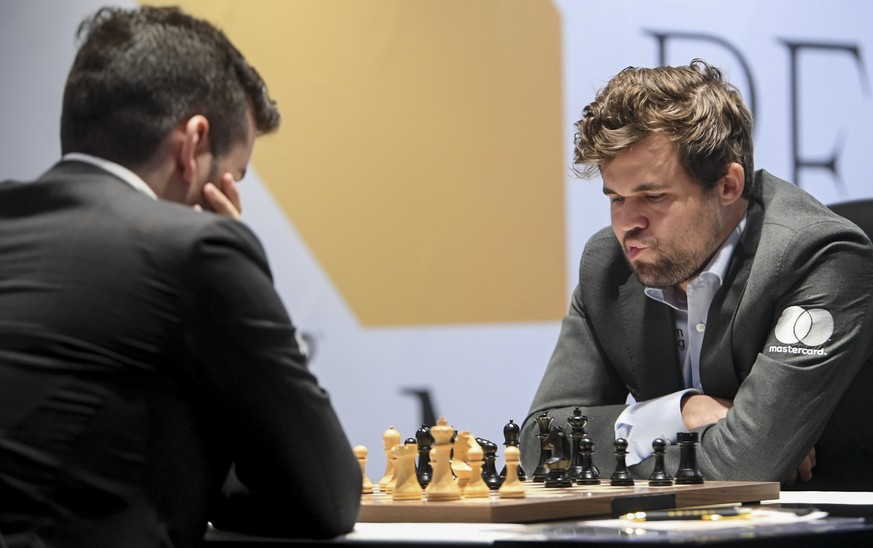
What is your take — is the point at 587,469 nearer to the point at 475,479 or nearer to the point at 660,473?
the point at 660,473

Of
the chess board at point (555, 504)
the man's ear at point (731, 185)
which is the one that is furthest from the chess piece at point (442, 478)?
the man's ear at point (731, 185)

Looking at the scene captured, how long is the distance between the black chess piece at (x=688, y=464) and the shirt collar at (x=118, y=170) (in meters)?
0.98

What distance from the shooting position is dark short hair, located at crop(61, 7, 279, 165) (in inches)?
60.8

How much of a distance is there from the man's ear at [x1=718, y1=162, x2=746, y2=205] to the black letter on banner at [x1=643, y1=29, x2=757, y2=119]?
225 centimetres

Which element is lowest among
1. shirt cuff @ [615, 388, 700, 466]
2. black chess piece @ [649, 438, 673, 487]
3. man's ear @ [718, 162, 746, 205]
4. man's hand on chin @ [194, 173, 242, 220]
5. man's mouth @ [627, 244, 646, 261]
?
shirt cuff @ [615, 388, 700, 466]

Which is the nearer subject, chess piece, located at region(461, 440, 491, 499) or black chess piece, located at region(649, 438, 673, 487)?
chess piece, located at region(461, 440, 491, 499)

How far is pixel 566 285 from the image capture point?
4.78 meters

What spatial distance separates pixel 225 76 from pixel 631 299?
1468 mm

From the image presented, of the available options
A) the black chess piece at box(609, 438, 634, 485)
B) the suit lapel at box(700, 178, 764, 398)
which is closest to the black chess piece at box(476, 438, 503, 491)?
the black chess piece at box(609, 438, 634, 485)

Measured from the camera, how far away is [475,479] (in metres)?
1.83

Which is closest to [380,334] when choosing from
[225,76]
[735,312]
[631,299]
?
[631,299]

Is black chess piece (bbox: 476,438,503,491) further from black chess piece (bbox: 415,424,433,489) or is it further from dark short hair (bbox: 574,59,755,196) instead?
dark short hair (bbox: 574,59,755,196)

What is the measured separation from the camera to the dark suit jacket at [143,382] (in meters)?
1.38

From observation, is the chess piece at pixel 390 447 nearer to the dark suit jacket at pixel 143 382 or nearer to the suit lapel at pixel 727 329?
the dark suit jacket at pixel 143 382
